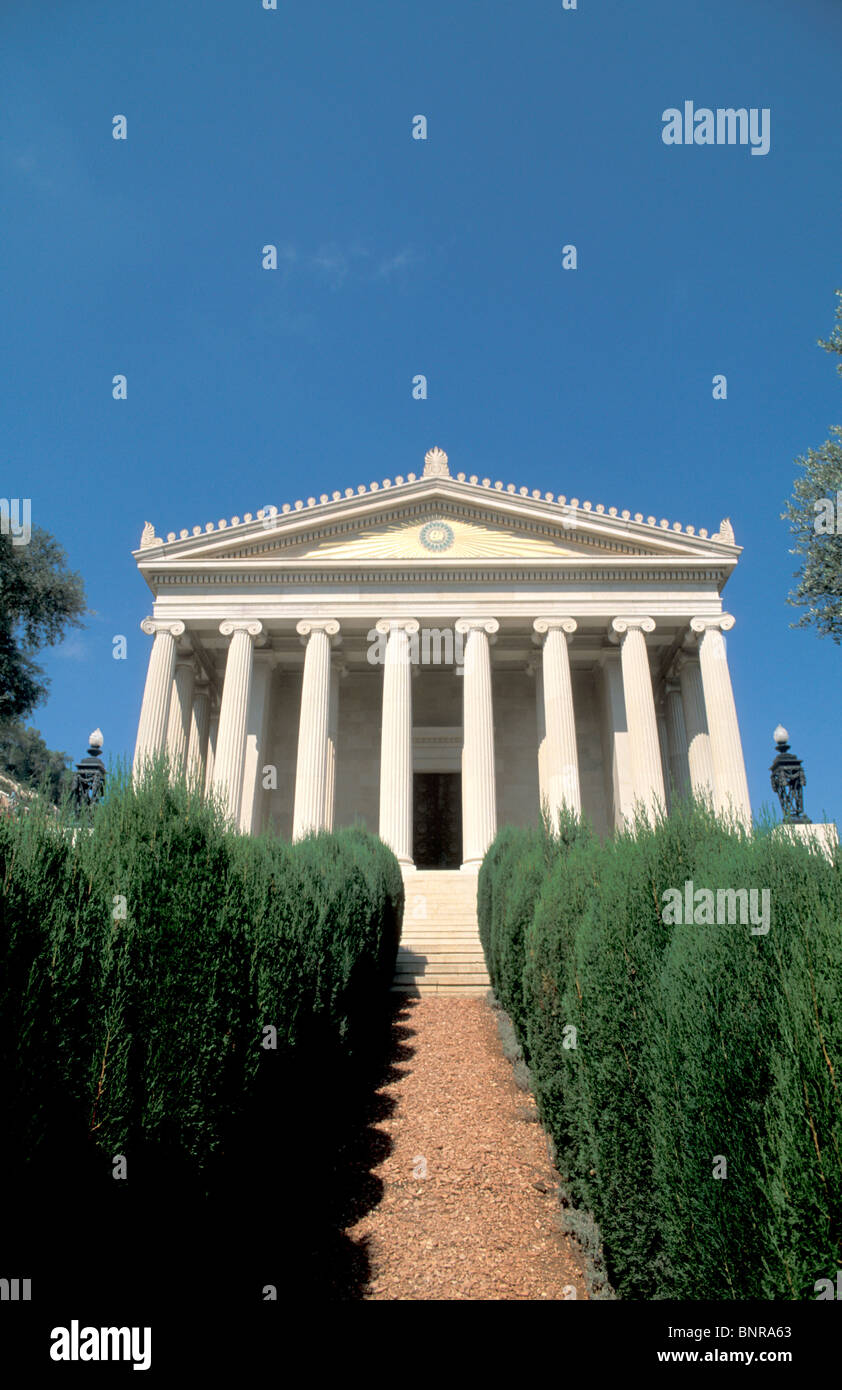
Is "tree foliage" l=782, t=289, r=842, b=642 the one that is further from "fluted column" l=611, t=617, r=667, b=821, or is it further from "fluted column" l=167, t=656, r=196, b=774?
"fluted column" l=167, t=656, r=196, b=774

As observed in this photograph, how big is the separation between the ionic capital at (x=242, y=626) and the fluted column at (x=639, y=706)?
40.5 ft

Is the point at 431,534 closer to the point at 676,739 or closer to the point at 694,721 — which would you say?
the point at 694,721

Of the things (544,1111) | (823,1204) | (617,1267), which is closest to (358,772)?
(544,1111)

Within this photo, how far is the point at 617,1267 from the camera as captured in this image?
4.94m

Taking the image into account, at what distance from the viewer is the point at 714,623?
1051 inches

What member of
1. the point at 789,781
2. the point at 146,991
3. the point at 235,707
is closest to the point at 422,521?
the point at 235,707

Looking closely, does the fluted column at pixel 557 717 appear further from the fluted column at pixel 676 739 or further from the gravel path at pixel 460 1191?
the gravel path at pixel 460 1191

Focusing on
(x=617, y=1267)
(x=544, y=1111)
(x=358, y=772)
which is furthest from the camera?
(x=358, y=772)

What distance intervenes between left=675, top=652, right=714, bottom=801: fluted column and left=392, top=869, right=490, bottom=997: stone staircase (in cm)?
946

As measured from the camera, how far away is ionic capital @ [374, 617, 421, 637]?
26.8 meters

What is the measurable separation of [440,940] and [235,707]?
12.7 metres

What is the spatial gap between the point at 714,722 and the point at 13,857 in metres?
24.8
